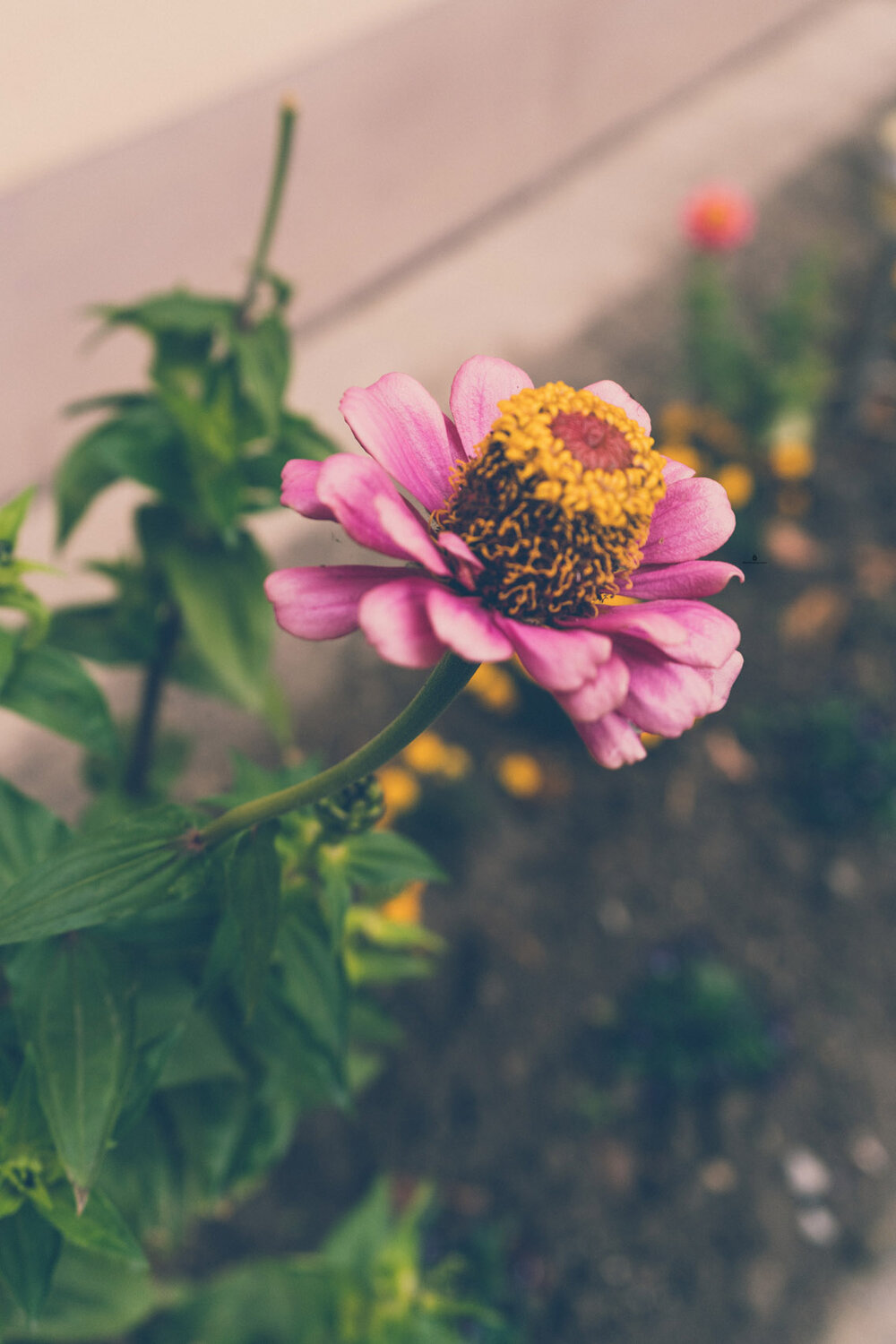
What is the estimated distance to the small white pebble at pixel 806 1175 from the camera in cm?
197

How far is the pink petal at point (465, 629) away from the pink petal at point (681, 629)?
0.24 feet

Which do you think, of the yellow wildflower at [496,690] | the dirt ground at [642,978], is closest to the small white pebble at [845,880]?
the dirt ground at [642,978]

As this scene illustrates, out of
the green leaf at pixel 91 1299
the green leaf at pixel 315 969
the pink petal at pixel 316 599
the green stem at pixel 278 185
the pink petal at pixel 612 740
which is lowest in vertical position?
the green leaf at pixel 91 1299

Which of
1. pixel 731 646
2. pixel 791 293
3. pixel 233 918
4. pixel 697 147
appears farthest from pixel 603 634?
pixel 697 147

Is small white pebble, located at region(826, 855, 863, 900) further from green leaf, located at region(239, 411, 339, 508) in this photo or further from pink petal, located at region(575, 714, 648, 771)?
pink petal, located at region(575, 714, 648, 771)

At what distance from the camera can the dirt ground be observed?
Result: 1872 millimetres

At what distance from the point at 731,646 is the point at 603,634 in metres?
0.07

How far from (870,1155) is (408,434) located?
6.36ft

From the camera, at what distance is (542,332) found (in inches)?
124

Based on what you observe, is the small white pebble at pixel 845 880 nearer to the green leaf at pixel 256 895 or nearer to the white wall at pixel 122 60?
the green leaf at pixel 256 895

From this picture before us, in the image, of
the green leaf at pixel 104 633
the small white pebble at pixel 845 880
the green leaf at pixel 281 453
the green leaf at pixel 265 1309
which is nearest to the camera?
the green leaf at pixel 281 453

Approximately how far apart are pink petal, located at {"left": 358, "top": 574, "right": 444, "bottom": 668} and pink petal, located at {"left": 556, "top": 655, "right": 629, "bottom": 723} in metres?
A: 0.07

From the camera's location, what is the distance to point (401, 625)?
0.55m

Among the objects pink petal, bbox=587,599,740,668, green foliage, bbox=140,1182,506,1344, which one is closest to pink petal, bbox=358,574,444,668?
pink petal, bbox=587,599,740,668
